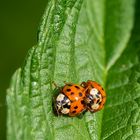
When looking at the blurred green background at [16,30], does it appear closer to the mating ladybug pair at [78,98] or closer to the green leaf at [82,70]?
the green leaf at [82,70]

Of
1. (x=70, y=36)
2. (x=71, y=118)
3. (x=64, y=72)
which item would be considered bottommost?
(x=71, y=118)

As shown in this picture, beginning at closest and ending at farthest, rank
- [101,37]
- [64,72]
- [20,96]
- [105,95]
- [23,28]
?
[20,96]
[64,72]
[105,95]
[101,37]
[23,28]

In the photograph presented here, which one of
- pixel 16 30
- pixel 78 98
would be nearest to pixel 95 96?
pixel 78 98

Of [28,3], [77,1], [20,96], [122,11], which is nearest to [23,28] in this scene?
[28,3]

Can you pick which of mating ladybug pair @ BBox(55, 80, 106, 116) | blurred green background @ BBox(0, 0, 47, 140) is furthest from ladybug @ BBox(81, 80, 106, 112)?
blurred green background @ BBox(0, 0, 47, 140)

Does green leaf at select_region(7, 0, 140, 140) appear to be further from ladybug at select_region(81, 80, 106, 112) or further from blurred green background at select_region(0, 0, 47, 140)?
blurred green background at select_region(0, 0, 47, 140)

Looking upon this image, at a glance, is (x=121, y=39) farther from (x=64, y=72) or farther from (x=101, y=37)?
(x=64, y=72)

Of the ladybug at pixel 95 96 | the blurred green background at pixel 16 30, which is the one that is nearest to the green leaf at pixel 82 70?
the ladybug at pixel 95 96
